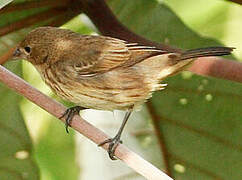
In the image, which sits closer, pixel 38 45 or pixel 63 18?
pixel 38 45

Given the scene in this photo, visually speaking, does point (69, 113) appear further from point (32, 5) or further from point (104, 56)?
point (32, 5)

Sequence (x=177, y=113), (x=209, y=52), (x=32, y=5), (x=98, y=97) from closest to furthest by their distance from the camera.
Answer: (x=209, y=52), (x=98, y=97), (x=32, y=5), (x=177, y=113)

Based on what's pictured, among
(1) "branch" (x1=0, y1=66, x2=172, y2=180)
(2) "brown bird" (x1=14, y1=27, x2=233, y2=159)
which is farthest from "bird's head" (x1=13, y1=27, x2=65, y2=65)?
(1) "branch" (x1=0, y1=66, x2=172, y2=180)

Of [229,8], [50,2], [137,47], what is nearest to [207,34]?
[229,8]

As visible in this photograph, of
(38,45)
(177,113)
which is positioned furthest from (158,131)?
(38,45)

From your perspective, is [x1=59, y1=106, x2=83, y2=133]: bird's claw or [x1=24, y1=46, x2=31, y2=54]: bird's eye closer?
[x1=59, y1=106, x2=83, y2=133]: bird's claw

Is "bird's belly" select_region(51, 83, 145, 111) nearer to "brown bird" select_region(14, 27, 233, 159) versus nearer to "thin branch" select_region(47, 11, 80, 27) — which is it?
"brown bird" select_region(14, 27, 233, 159)

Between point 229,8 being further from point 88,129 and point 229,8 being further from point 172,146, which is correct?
point 88,129
